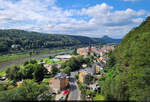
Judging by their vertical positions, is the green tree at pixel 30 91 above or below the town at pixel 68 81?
above

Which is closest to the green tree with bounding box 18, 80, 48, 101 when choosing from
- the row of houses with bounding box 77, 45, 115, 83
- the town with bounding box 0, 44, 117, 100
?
the town with bounding box 0, 44, 117, 100

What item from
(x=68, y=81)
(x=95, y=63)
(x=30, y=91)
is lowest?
(x=68, y=81)

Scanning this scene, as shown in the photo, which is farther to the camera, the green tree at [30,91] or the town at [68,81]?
the town at [68,81]

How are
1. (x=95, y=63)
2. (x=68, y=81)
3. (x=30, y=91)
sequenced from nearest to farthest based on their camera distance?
1. (x=30, y=91)
2. (x=68, y=81)
3. (x=95, y=63)

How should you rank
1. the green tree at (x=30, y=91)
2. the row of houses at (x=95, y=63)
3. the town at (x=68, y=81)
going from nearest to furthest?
the green tree at (x=30, y=91), the town at (x=68, y=81), the row of houses at (x=95, y=63)

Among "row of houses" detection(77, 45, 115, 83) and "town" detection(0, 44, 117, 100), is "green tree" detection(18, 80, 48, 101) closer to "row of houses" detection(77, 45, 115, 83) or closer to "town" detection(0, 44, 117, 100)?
"town" detection(0, 44, 117, 100)

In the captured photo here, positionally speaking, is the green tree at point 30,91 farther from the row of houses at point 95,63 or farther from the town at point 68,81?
the row of houses at point 95,63

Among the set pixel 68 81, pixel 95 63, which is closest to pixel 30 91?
pixel 68 81

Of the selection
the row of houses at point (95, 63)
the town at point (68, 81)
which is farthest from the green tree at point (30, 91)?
the row of houses at point (95, 63)

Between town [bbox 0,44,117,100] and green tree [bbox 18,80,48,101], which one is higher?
green tree [bbox 18,80,48,101]

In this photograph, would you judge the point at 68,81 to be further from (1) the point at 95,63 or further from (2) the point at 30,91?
(1) the point at 95,63

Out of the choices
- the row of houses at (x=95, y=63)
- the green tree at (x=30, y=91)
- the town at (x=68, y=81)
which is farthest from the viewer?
the row of houses at (x=95, y=63)

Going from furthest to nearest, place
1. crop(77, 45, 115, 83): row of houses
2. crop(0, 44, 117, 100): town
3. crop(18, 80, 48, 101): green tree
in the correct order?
1. crop(77, 45, 115, 83): row of houses
2. crop(0, 44, 117, 100): town
3. crop(18, 80, 48, 101): green tree
